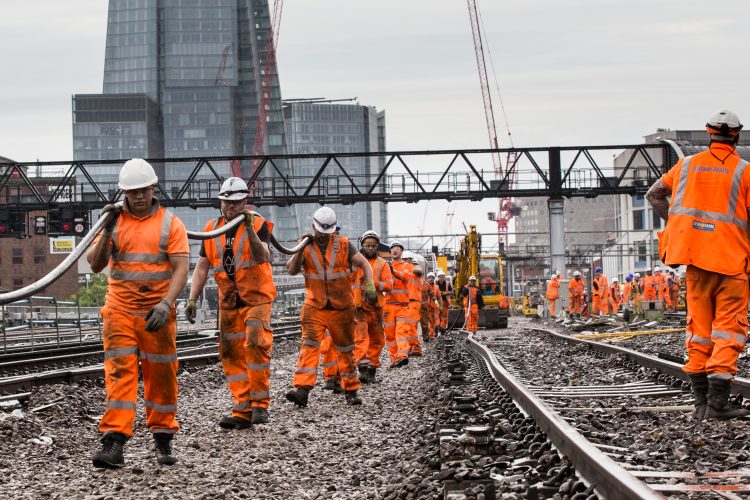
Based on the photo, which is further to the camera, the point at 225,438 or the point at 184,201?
the point at 184,201

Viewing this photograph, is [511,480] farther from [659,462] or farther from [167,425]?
[167,425]

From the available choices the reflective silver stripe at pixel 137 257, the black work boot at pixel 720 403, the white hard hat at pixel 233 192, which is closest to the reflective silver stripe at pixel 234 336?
the white hard hat at pixel 233 192

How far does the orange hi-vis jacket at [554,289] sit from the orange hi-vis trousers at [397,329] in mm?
26698

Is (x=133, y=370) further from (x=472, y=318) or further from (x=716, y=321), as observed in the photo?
(x=472, y=318)

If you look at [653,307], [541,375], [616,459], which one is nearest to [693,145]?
[653,307]

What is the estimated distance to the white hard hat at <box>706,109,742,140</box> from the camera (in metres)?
7.77

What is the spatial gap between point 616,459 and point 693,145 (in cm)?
3903

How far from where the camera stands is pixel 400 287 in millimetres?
18141

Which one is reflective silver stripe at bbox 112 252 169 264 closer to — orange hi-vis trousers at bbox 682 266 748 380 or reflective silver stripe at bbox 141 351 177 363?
reflective silver stripe at bbox 141 351 177 363

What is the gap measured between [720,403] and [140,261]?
3.73 m

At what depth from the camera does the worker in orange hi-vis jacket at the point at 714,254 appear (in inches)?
289

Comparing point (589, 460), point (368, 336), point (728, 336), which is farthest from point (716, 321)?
point (368, 336)

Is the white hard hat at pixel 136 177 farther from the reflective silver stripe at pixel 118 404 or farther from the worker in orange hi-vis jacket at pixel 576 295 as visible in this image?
the worker in orange hi-vis jacket at pixel 576 295

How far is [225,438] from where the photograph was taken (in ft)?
28.0
